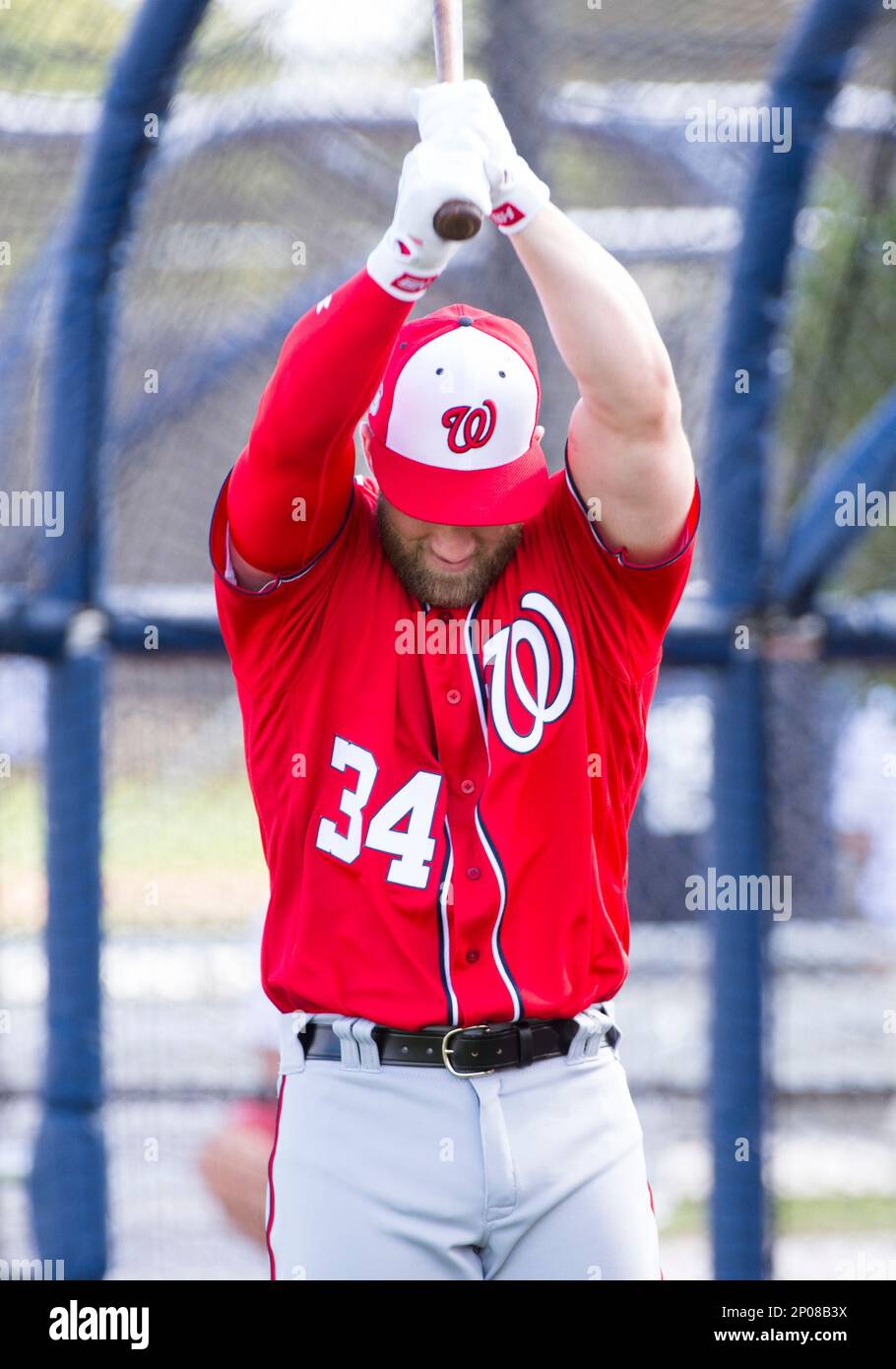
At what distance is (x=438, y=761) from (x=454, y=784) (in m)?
0.04

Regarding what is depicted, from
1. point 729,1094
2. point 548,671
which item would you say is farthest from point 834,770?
point 548,671

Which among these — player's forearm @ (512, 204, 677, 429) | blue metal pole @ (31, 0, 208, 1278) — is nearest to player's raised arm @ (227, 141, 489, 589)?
player's forearm @ (512, 204, 677, 429)

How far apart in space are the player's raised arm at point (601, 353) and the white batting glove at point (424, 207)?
1.8 inches

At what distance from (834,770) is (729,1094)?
2.63ft

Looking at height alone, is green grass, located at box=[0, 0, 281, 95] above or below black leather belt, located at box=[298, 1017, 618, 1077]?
above

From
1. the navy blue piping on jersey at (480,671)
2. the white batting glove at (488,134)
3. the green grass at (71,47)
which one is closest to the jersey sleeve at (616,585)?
the navy blue piping on jersey at (480,671)

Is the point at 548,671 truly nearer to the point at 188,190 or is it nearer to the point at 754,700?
the point at 754,700

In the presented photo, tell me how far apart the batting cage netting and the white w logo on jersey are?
3.69 feet

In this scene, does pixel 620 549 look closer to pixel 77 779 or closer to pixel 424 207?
pixel 424 207

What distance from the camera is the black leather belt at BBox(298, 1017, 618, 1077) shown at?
1.89m

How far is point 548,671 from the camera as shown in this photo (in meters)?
1.98

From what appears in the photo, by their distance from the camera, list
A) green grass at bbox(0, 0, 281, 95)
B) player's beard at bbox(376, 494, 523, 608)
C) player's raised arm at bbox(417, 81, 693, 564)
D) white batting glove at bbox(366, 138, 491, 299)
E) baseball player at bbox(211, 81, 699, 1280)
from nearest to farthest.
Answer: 1. white batting glove at bbox(366, 138, 491, 299)
2. player's raised arm at bbox(417, 81, 693, 564)
3. baseball player at bbox(211, 81, 699, 1280)
4. player's beard at bbox(376, 494, 523, 608)
5. green grass at bbox(0, 0, 281, 95)

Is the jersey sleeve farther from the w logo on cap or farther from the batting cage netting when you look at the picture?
the batting cage netting
